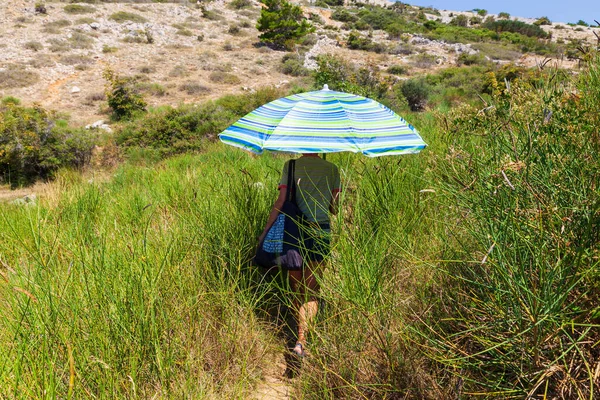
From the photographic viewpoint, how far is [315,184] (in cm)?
240

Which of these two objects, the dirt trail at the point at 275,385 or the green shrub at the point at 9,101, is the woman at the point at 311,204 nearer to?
the dirt trail at the point at 275,385

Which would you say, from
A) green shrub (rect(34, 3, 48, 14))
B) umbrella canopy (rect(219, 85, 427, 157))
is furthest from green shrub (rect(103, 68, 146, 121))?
green shrub (rect(34, 3, 48, 14))

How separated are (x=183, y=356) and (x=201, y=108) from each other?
39.7 ft

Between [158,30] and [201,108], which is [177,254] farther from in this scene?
[158,30]

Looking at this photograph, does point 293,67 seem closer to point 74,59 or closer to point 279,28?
point 279,28

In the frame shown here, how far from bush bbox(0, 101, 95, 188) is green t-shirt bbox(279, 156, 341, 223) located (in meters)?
9.64

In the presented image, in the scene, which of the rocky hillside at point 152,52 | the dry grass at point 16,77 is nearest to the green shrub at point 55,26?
the rocky hillside at point 152,52

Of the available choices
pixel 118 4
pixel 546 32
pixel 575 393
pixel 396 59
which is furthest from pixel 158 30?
pixel 546 32

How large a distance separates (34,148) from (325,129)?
10.0m

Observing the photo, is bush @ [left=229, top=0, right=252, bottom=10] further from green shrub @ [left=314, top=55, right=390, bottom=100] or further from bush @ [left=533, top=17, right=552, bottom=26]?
bush @ [left=533, top=17, right=552, bottom=26]

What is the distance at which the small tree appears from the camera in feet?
86.1

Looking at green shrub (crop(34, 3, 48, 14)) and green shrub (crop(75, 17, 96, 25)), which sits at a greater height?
green shrub (crop(34, 3, 48, 14))

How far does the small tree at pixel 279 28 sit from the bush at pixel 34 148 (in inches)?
734

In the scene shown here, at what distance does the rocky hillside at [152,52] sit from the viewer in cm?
1691
